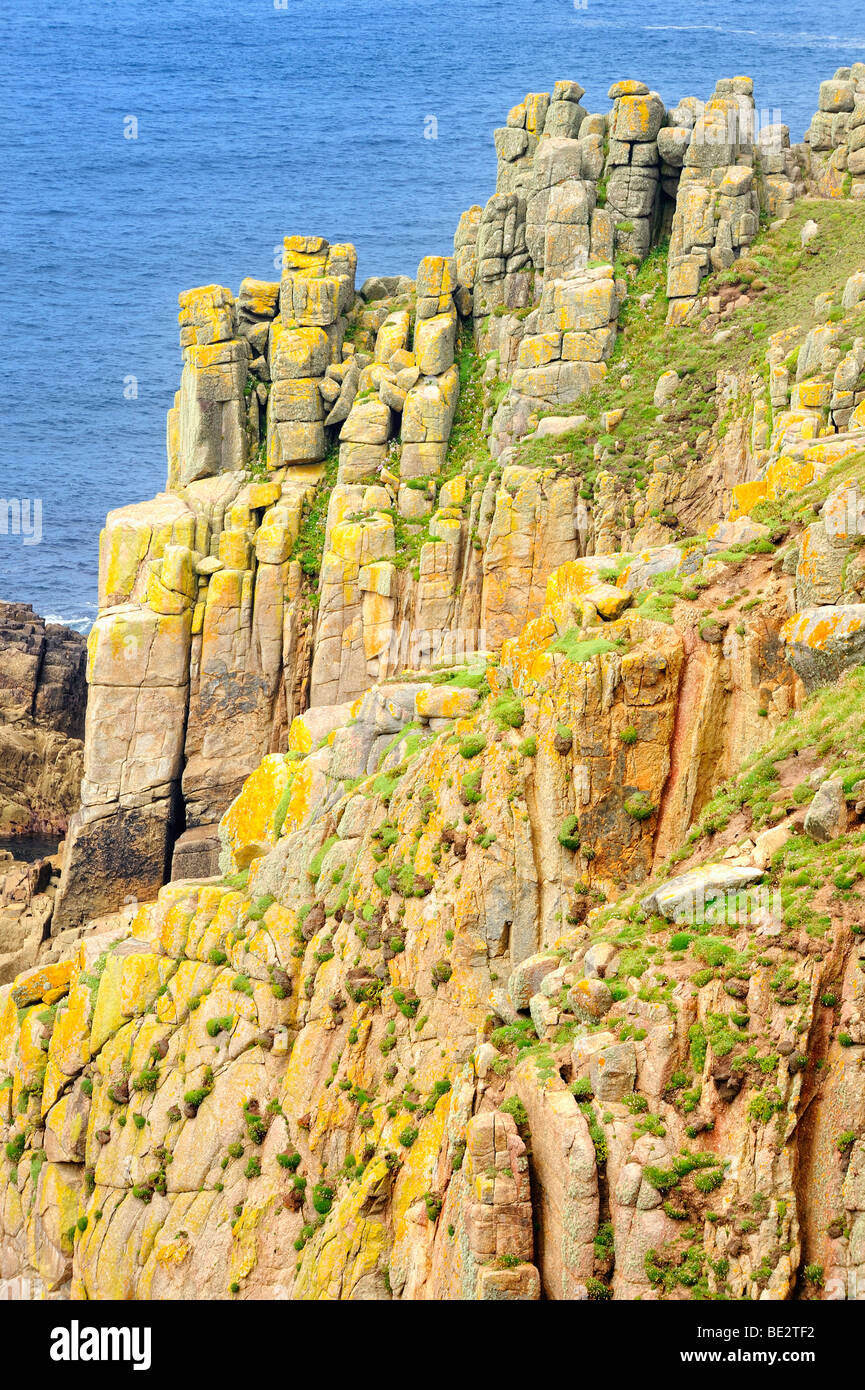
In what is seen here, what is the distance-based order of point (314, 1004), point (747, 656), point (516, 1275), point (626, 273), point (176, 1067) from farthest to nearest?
point (626, 273) < point (176, 1067) < point (314, 1004) < point (747, 656) < point (516, 1275)

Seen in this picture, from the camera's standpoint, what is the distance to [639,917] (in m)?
42.1

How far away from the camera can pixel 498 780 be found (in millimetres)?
51469

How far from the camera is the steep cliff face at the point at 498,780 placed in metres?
37.4

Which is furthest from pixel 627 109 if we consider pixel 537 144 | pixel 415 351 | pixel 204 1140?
pixel 204 1140

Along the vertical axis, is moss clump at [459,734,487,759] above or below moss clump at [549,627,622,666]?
below

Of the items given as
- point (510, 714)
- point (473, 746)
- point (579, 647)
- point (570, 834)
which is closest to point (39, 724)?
point (473, 746)

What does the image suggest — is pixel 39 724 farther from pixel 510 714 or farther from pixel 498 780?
pixel 498 780

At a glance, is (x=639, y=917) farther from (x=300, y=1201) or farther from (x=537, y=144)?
(x=537, y=144)

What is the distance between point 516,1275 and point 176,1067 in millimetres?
23090

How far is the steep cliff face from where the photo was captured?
123 feet

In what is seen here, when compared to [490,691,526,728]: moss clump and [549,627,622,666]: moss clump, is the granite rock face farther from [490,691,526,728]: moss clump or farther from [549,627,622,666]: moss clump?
[549,627,622,666]: moss clump

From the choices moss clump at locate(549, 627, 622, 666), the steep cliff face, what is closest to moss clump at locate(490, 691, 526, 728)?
the steep cliff face

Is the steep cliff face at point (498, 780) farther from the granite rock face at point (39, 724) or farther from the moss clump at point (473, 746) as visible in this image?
the granite rock face at point (39, 724)

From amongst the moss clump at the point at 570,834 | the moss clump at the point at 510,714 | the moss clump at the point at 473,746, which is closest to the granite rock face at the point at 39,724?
the moss clump at the point at 473,746
